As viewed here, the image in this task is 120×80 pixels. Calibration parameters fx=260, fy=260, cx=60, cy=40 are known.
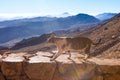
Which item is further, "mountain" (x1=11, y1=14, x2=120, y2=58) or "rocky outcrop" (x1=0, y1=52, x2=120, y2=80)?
"mountain" (x1=11, y1=14, x2=120, y2=58)

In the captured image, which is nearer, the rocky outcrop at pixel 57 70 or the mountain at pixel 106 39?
the rocky outcrop at pixel 57 70

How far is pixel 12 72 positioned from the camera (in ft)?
25.3

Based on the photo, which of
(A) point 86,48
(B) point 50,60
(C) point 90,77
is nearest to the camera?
(C) point 90,77

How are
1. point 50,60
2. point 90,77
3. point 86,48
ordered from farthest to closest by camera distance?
point 86,48
point 50,60
point 90,77

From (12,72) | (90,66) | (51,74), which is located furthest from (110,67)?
(12,72)

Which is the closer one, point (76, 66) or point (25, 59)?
point (76, 66)

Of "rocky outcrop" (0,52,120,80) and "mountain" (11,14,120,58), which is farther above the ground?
"rocky outcrop" (0,52,120,80)

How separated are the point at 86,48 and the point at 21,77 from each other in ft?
12.9

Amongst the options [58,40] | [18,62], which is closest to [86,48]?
[58,40]

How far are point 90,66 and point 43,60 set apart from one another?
1.49m

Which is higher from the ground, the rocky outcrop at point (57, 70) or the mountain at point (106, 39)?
the rocky outcrop at point (57, 70)

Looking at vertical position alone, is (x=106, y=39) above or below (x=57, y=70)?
below

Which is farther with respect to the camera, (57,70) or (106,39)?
(106,39)

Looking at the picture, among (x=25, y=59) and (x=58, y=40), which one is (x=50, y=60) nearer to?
(x=25, y=59)
